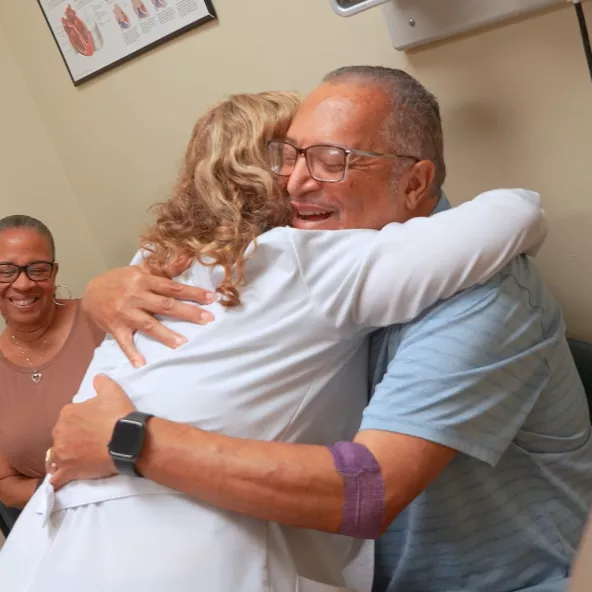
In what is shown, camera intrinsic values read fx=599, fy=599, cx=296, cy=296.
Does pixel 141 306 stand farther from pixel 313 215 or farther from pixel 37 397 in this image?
pixel 37 397

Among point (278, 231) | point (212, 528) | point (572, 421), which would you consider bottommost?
point (572, 421)

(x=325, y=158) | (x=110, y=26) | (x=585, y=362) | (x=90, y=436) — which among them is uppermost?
(x=110, y=26)

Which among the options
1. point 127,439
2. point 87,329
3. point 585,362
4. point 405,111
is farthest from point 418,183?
point 87,329

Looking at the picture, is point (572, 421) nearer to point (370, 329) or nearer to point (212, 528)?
point (370, 329)

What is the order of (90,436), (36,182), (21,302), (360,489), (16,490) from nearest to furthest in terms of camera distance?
Answer: (360,489)
(90,436)
(16,490)
(21,302)
(36,182)

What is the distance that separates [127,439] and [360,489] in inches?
13.2

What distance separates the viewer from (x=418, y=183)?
110 centimetres

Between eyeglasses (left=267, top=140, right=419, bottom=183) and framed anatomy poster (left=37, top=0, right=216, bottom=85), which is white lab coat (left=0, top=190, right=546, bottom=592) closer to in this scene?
eyeglasses (left=267, top=140, right=419, bottom=183)

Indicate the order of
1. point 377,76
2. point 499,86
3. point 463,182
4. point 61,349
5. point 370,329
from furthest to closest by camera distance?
point 61,349, point 463,182, point 499,86, point 377,76, point 370,329

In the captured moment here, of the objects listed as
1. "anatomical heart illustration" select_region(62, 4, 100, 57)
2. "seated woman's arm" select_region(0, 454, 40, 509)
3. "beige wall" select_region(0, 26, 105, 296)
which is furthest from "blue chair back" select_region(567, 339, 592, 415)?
"beige wall" select_region(0, 26, 105, 296)

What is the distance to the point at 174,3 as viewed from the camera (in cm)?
169

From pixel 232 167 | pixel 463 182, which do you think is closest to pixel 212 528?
pixel 232 167

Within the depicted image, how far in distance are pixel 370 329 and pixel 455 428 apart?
0.70ft

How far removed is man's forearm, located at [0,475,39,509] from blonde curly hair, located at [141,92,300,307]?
1087 millimetres
